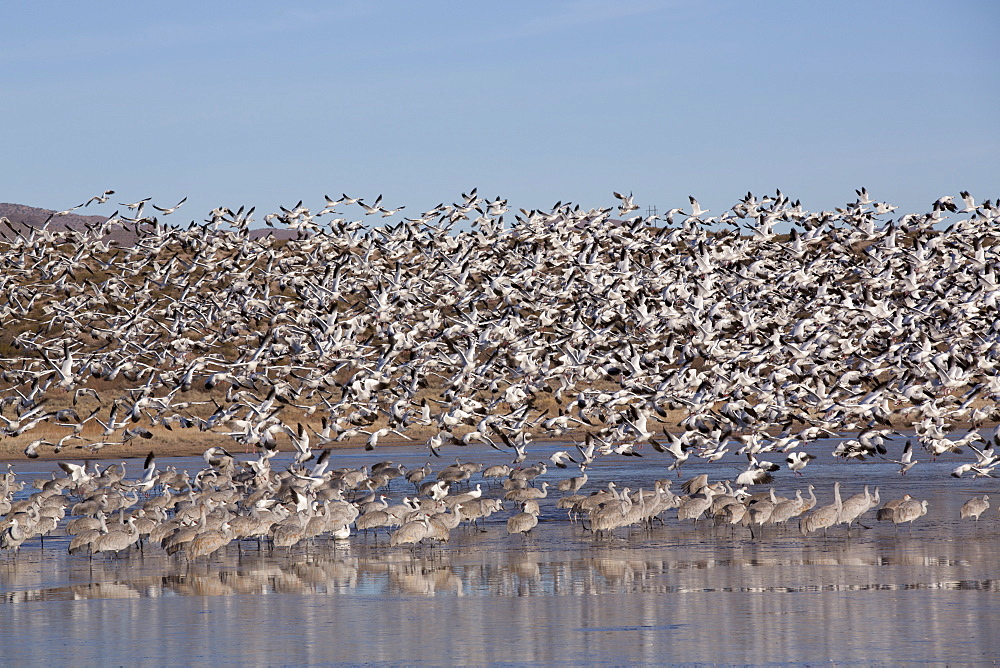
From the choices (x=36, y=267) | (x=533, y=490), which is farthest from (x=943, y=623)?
(x=36, y=267)

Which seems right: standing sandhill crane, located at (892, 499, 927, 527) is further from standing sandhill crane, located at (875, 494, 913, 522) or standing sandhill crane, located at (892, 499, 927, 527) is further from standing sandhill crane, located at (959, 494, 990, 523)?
standing sandhill crane, located at (959, 494, 990, 523)

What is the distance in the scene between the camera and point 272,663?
1188 cm

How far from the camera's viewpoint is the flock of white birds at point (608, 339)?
1074 inches

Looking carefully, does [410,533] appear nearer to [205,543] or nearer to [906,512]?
[205,543]

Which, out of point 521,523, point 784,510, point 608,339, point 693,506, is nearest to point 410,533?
point 521,523

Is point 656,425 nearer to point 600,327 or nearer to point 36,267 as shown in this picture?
point 600,327

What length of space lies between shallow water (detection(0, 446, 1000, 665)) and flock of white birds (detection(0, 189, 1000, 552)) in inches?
151

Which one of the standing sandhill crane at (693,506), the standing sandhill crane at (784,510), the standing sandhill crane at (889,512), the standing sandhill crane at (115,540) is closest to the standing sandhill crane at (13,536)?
the standing sandhill crane at (115,540)

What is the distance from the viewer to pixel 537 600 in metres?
14.6

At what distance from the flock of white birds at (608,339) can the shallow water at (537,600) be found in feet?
12.6

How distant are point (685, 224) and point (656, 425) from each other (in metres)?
6.88

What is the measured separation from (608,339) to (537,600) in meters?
16.4

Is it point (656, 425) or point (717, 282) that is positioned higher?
point (717, 282)

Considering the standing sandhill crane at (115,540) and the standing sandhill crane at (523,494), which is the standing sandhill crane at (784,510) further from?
the standing sandhill crane at (115,540)
